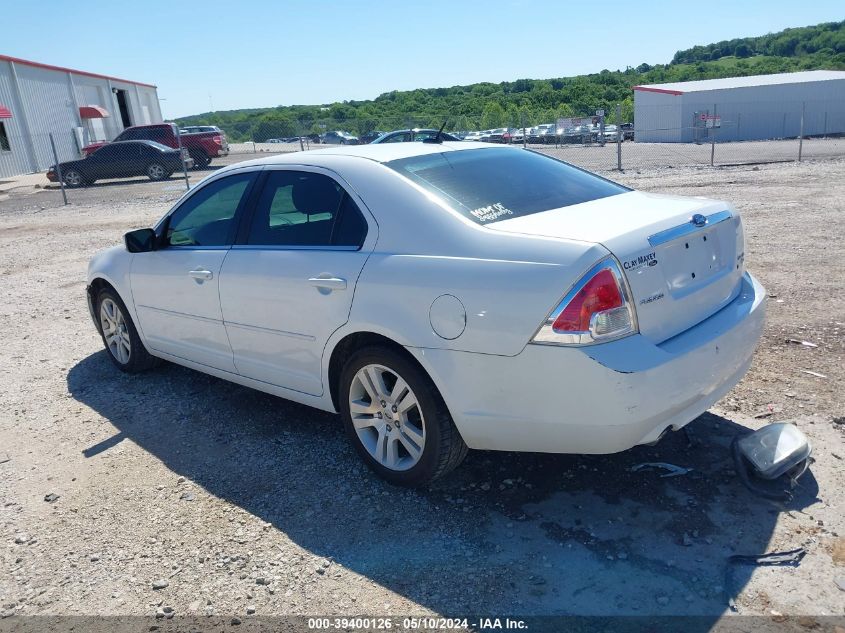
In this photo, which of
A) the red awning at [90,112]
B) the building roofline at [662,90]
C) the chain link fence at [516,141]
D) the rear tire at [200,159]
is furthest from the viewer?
the building roofline at [662,90]

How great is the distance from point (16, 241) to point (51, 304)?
6.59 metres

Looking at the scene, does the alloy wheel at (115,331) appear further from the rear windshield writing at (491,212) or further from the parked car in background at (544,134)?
the parked car in background at (544,134)

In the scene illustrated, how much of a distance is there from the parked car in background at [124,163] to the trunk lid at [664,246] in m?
23.7

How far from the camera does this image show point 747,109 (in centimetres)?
4244

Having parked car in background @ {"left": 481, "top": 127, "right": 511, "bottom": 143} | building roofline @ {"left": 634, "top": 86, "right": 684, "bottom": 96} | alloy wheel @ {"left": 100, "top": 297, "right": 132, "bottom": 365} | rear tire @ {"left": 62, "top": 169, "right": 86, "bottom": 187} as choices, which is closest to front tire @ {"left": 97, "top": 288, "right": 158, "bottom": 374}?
alloy wheel @ {"left": 100, "top": 297, "right": 132, "bottom": 365}

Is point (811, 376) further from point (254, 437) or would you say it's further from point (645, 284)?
point (254, 437)

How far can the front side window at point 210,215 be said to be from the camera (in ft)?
14.4

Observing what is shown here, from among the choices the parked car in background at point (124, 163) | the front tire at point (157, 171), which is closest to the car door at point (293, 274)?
the parked car in background at point (124, 163)

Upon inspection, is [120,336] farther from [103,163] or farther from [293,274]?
[103,163]

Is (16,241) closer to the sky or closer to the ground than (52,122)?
closer to the ground

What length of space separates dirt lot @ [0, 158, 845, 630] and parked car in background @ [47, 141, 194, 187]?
21.4 m

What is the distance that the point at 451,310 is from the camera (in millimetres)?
3076

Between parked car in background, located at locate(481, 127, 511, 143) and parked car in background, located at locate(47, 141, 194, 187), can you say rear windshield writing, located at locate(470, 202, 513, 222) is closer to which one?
parked car in background, located at locate(47, 141, 194, 187)

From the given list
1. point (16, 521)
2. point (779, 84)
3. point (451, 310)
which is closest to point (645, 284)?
point (451, 310)
